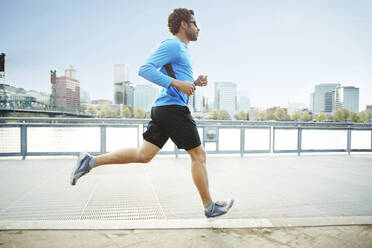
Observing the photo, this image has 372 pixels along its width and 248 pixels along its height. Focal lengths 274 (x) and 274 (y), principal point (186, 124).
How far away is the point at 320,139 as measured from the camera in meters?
9.43

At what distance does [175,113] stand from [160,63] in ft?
1.55

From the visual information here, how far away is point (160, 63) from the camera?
2473mm

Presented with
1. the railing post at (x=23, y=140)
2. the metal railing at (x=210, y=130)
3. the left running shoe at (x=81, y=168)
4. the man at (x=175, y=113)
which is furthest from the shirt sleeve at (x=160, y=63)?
the railing post at (x=23, y=140)

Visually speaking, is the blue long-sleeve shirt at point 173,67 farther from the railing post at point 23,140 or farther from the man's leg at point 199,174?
the railing post at point 23,140

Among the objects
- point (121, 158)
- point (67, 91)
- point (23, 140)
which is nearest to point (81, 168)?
point (121, 158)

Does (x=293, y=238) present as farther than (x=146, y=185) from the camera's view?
No

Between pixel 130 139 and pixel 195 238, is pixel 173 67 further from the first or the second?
pixel 130 139

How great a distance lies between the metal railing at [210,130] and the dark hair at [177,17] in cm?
449

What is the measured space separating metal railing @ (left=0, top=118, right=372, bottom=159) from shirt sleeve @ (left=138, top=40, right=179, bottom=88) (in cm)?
460

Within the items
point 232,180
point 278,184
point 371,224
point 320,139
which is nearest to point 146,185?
point 232,180

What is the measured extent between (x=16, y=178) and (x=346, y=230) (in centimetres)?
495

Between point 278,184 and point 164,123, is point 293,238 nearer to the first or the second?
point 164,123

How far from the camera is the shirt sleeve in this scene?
7.89 ft

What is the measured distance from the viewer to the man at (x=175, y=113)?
246 centimetres
